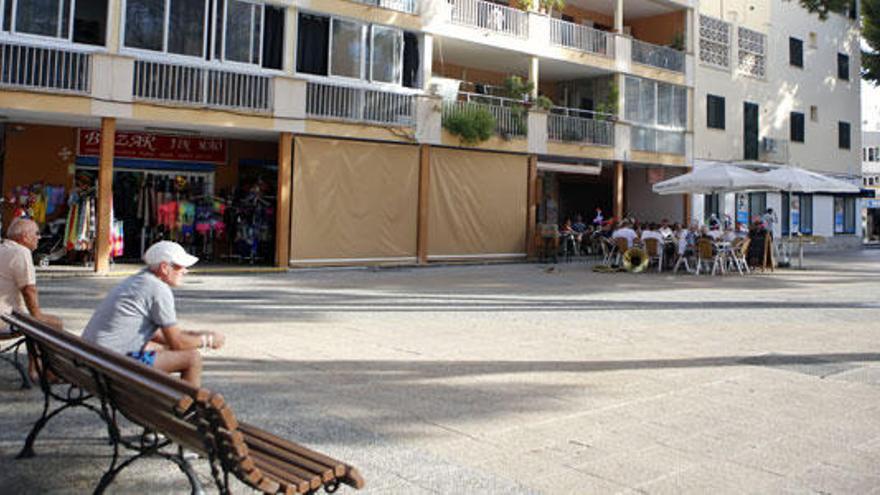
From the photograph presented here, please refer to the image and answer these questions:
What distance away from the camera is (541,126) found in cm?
2369

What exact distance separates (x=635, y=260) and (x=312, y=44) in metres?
9.61

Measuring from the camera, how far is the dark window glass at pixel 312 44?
18938 mm

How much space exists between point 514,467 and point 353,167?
15.6 metres

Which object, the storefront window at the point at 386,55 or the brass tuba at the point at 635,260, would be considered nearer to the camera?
the brass tuba at the point at 635,260

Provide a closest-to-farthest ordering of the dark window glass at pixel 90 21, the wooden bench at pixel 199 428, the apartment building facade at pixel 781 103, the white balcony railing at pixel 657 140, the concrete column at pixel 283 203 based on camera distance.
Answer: the wooden bench at pixel 199 428
the dark window glass at pixel 90 21
the concrete column at pixel 283 203
the white balcony railing at pixel 657 140
the apartment building facade at pixel 781 103

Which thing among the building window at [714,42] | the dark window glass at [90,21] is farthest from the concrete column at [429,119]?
the building window at [714,42]

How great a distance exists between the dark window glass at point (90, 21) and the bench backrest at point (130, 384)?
1360 cm

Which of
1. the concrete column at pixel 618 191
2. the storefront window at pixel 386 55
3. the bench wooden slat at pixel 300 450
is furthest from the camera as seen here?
the concrete column at pixel 618 191

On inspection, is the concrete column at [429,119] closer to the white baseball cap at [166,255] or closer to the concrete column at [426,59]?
the concrete column at [426,59]

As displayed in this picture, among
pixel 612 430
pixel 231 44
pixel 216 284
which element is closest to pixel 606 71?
pixel 231 44

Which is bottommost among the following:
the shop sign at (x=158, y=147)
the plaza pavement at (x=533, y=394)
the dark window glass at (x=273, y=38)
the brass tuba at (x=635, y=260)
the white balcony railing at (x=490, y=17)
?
the plaza pavement at (x=533, y=394)

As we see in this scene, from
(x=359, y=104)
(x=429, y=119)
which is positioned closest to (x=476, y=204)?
(x=429, y=119)

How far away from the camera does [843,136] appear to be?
3647 cm

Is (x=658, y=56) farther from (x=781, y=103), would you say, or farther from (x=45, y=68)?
(x=45, y=68)
